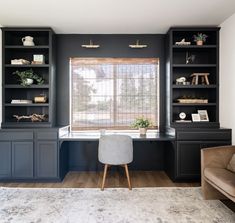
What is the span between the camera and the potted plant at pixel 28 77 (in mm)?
3706

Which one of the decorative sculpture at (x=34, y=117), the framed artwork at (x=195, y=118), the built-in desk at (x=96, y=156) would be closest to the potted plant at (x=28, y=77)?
the decorative sculpture at (x=34, y=117)

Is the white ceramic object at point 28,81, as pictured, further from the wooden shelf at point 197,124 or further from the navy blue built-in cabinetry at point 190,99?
the wooden shelf at point 197,124

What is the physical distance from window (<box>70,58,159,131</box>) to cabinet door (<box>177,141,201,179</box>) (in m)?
0.83

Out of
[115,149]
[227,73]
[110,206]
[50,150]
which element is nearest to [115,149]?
[115,149]

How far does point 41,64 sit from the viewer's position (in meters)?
3.70

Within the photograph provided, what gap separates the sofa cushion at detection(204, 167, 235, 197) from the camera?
220cm

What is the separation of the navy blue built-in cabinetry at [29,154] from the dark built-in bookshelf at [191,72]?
198cm

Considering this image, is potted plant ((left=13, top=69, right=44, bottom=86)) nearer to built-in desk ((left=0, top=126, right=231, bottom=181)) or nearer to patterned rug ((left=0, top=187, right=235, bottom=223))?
built-in desk ((left=0, top=126, right=231, bottom=181))

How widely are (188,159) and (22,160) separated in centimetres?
259

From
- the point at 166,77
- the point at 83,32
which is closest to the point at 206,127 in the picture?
the point at 166,77

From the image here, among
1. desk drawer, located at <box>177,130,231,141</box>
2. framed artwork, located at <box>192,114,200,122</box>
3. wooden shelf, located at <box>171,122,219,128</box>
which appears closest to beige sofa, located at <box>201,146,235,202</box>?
desk drawer, located at <box>177,130,231,141</box>

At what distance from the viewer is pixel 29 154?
11.4 ft

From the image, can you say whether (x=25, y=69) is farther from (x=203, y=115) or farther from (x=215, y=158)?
(x=215, y=158)

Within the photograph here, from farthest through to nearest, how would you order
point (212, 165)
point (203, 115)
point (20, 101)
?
1. point (203, 115)
2. point (20, 101)
3. point (212, 165)
